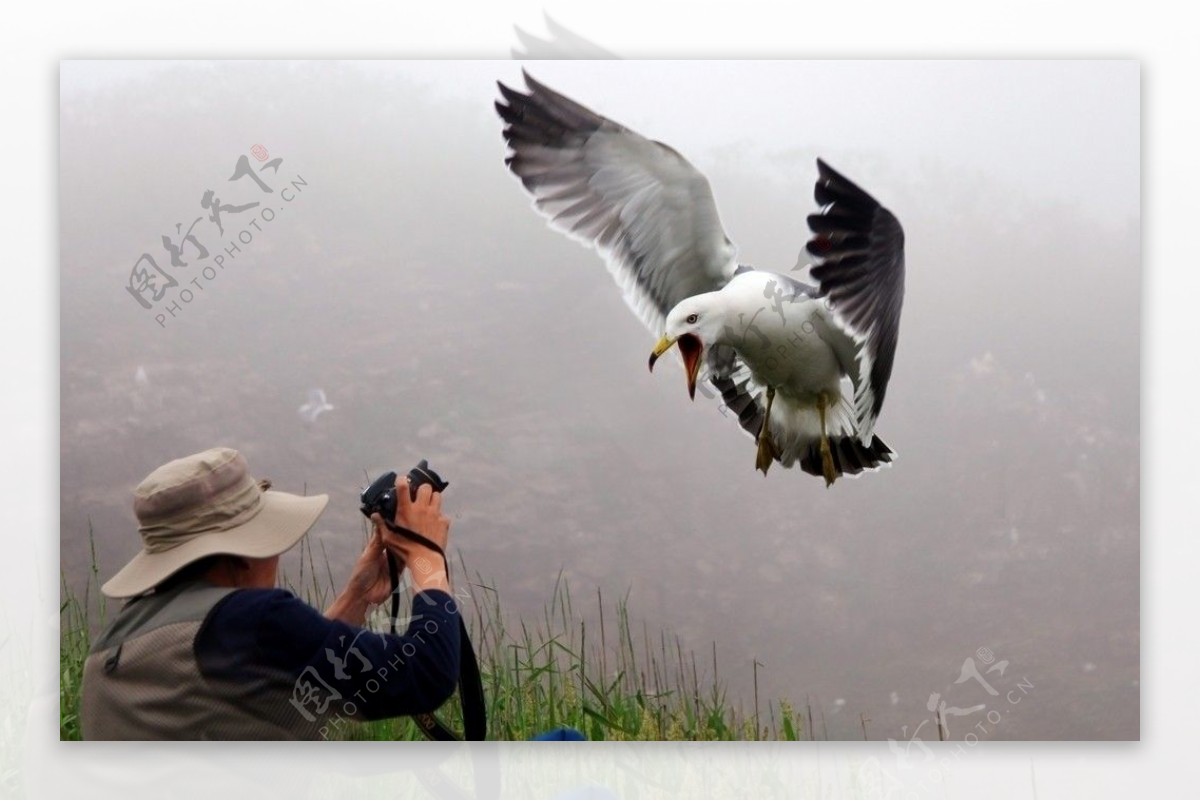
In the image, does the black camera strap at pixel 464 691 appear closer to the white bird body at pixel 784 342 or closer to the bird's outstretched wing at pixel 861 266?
the white bird body at pixel 784 342

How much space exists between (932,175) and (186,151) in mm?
1078

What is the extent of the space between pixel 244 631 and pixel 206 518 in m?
0.16

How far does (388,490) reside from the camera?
5.97 feet

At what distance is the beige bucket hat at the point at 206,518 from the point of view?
1.57m

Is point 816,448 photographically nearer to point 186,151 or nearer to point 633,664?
point 633,664

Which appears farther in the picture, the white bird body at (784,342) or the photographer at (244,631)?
the white bird body at (784,342)

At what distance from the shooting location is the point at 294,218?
1858 millimetres

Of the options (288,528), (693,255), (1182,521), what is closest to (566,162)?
(693,255)

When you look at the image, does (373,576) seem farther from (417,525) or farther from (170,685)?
(170,685)

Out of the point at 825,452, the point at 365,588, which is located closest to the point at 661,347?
the point at 825,452

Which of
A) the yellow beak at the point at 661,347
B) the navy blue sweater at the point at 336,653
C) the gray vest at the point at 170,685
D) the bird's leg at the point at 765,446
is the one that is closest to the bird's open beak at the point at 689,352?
the yellow beak at the point at 661,347

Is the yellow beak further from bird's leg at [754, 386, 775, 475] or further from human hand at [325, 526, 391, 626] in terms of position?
human hand at [325, 526, 391, 626]

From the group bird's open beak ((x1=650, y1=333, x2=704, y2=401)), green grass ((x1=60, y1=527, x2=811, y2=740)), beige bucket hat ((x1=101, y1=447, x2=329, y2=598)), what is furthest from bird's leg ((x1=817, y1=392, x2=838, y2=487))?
beige bucket hat ((x1=101, y1=447, x2=329, y2=598))

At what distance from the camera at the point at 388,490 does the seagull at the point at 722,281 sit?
0.36 metres
